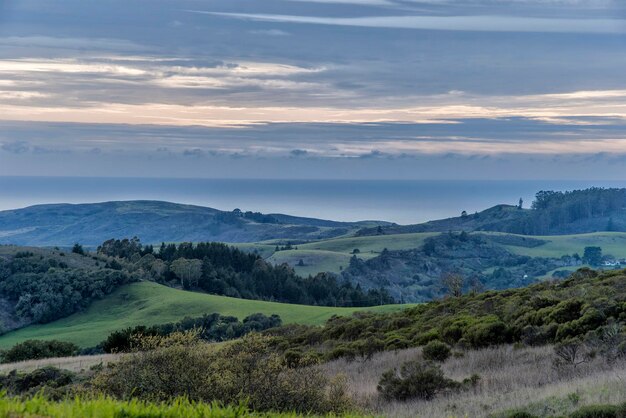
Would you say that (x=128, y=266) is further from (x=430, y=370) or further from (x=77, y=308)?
(x=430, y=370)

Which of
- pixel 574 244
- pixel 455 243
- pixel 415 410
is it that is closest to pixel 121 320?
pixel 415 410

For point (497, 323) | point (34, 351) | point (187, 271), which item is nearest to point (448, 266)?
point (187, 271)

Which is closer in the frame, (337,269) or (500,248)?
(337,269)

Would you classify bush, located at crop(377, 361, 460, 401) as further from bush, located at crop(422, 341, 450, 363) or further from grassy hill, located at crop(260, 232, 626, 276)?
grassy hill, located at crop(260, 232, 626, 276)

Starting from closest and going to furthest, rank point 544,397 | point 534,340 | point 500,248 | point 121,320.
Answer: point 544,397, point 534,340, point 121,320, point 500,248

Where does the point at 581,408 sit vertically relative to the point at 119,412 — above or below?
below

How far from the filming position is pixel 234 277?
94.1m

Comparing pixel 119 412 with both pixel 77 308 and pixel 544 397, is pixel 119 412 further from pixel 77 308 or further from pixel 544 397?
pixel 77 308

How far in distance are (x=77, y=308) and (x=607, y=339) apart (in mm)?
62844

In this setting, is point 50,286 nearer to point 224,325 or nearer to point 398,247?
point 224,325

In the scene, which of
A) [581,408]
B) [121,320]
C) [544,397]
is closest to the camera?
[581,408]

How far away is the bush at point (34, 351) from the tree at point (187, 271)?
1895 inches

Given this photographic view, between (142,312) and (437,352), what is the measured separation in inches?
1973

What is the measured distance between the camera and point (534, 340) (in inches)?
736
